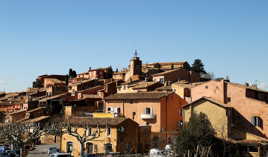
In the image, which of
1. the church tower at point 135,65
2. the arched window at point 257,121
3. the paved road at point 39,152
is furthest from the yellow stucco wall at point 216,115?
the church tower at point 135,65

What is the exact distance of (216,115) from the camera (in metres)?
46.0

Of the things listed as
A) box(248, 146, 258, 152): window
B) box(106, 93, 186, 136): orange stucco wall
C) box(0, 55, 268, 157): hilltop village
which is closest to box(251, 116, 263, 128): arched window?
box(0, 55, 268, 157): hilltop village

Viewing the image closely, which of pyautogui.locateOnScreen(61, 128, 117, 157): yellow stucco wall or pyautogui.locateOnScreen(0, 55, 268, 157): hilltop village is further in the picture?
pyautogui.locateOnScreen(61, 128, 117, 157): yellow stucco wall

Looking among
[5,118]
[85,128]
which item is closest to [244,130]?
[85,128]

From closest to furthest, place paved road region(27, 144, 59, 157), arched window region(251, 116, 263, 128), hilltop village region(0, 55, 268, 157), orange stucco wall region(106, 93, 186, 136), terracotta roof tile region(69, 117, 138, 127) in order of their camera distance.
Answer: hilltop village region(0, 55, 268, 157)
arched window region(251, 116, 263, 128)
terracotta roof tile region(69, 117, 138, 127)
paved road region(27, 144, 59, 157)
orange stucco wall region(106, 93, 186, 136)

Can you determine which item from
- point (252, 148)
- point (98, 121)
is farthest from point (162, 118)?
point (252, 148)

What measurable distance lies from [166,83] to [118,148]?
88.4ft

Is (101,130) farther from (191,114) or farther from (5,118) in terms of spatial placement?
(5,118)

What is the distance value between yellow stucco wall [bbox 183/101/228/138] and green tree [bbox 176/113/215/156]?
1081 mm

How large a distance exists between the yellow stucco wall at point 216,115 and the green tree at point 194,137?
1.08 metres

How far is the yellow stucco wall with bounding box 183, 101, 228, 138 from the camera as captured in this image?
148 ft

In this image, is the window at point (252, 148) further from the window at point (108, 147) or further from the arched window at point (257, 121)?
the window at point (108, 147)

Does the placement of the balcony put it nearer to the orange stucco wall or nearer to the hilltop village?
the hilltop village

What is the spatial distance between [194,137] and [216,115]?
392 centimetres
